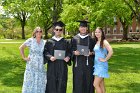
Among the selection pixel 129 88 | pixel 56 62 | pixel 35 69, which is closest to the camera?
pixel 56 62

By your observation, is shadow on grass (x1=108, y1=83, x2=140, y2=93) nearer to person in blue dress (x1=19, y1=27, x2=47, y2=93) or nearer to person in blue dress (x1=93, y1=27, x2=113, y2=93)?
person in blue dress (x1=93, y1=27, x2=113, y2=93)

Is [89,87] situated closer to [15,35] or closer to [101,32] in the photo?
[101,32]

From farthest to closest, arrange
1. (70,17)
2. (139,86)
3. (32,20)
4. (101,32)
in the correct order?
(32,20) < (70,17) < (139,86) < (101,32)

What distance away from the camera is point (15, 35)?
8975 cm

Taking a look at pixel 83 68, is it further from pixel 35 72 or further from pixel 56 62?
pixel 35 72

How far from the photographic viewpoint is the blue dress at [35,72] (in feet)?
30.8

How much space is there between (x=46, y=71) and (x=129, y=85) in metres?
4.93

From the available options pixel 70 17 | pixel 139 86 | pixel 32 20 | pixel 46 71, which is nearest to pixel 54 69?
pixel 46 71

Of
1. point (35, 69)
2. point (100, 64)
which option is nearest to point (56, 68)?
point (35, 69)

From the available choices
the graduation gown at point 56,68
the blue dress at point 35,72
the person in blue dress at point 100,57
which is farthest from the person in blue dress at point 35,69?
the person in blue dress at point 100,57

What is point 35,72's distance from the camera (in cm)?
946

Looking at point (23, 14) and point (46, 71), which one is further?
point (23, 14)

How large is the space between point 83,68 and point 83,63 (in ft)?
0.41

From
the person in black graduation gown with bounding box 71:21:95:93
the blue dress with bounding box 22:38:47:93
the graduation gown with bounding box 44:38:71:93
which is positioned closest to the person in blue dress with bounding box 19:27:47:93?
the blue dress with bounding box 22:38:47:93
